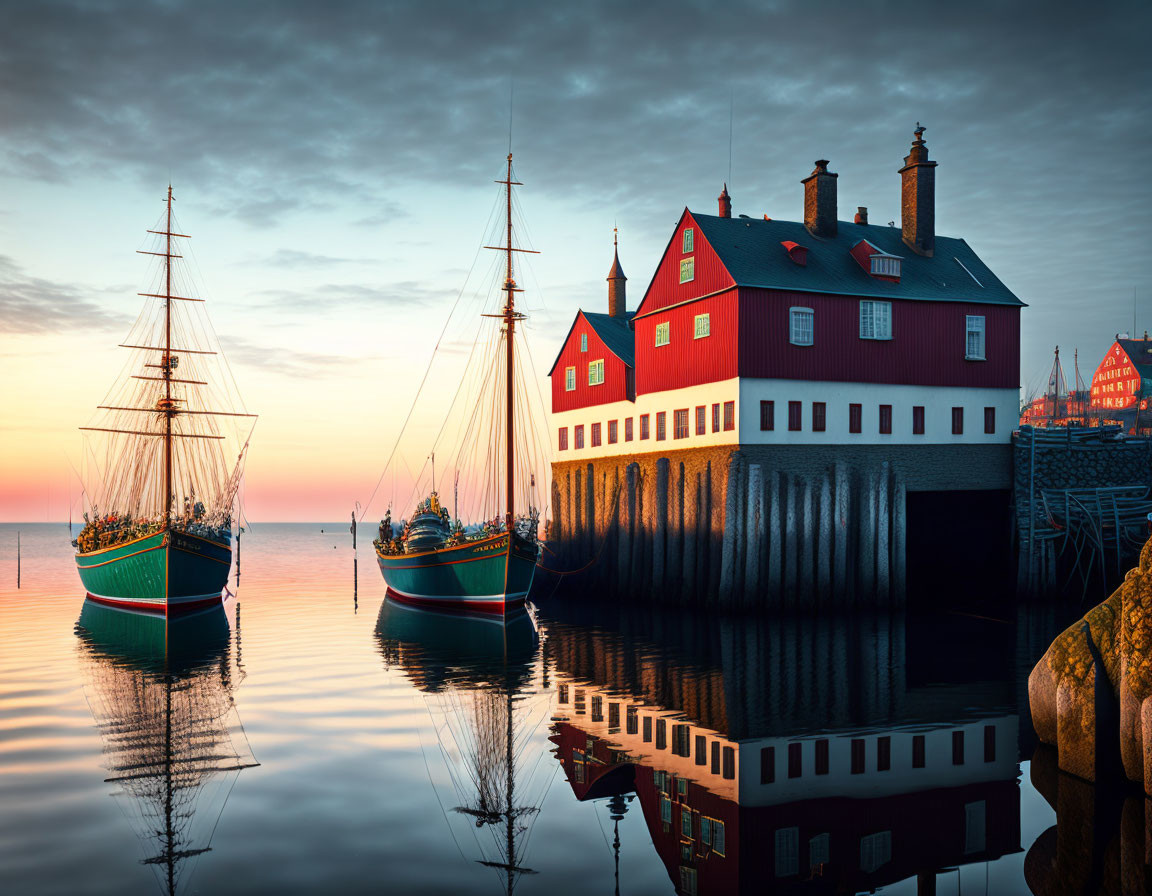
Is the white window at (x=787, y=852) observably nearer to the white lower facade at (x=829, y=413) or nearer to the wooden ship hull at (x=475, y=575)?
the white lower facade at (x=829, y=413)

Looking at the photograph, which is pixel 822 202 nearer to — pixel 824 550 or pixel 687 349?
pixel 687 349

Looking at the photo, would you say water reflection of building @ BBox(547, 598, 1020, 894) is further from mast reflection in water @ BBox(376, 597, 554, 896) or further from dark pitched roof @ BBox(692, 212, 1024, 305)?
dark pitched roof @ BBox(692, 212, 1024, 305)

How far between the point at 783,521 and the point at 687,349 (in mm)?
9511

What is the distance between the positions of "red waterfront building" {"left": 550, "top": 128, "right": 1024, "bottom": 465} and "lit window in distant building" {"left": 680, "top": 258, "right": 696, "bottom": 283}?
75mm

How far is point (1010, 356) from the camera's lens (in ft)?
153

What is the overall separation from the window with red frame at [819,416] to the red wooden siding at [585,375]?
39.1 feet

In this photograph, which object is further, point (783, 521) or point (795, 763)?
point (783, 521)

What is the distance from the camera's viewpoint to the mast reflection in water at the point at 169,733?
14.3 meters

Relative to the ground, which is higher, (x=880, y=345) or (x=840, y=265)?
(x=840, y=265)

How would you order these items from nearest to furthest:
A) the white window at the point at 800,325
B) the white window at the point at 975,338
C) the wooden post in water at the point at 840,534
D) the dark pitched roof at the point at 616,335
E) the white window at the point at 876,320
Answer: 1. the wooden post in water at the point at 840,534
2. the white window at the point at 800,325
3. the white window at the point at 876,320
4. the white window at the point at 975,338
5. the dark pitched roof at the point at 616,335

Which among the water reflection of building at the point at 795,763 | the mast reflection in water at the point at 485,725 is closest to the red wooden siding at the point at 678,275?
the mast reflection in water at the point at 485,725

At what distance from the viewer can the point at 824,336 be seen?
42.6 meters

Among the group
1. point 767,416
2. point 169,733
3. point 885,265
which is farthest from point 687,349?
point 169,733

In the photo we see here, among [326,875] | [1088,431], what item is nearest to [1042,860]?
[326,875]
